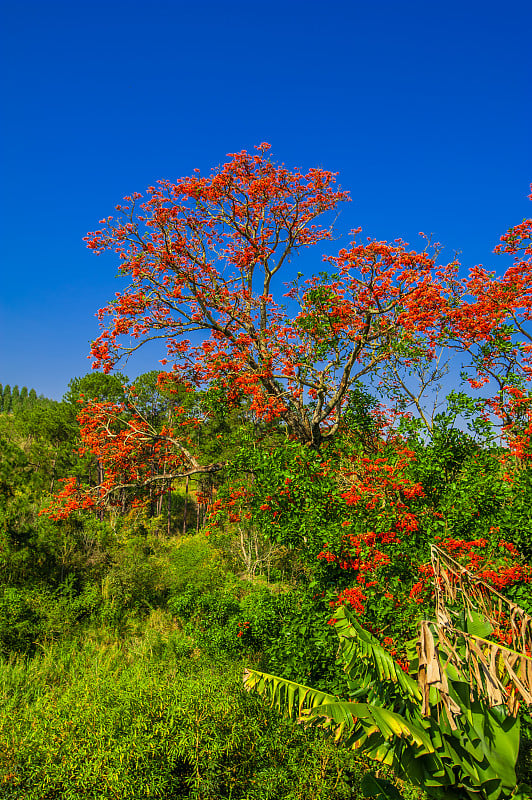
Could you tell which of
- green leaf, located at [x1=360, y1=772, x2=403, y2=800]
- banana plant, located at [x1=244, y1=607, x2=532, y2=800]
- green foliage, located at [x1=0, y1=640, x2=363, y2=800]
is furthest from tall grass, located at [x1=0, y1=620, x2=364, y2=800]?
banana plant, located at [x1=244, y1=607, x2=532, y2=800]

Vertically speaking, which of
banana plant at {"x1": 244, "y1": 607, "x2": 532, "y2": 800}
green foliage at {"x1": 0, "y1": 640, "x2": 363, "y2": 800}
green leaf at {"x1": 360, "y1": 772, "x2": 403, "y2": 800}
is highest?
banana plant at {"x1": 244, "y1": 607, "x2": 532, "y2": 800}

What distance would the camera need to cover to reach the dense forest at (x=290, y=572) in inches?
138

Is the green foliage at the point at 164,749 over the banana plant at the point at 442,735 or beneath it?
beneath

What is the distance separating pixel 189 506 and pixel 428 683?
4399 cm

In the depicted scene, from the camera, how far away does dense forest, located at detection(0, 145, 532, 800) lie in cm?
351

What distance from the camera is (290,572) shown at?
16.7m

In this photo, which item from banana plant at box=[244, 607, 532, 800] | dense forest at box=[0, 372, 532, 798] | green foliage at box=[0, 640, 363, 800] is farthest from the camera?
dense forest at box=[0, 372, 532, 798]

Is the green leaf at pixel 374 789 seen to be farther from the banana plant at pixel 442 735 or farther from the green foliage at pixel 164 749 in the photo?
the green foliage at pixel 164 749

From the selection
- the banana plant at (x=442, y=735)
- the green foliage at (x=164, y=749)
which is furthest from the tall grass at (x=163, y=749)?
the banana plant at (x=442, y=735)

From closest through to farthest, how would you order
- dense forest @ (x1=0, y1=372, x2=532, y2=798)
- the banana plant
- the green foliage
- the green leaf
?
the banana plant → the green leaf → the green foliage → dense forest @ (x1=0, y1=372, x2=532, y2=798)

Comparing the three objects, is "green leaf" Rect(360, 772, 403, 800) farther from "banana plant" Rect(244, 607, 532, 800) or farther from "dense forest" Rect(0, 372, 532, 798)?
"dense forest" Rect(0, 372, 532, 798)

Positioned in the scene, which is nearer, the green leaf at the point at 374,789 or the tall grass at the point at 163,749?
the green leaf at the point at 374,789

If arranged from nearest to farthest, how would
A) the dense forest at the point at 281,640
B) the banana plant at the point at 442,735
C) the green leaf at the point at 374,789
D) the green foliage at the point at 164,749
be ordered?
the banana plant at the point at 442,735
the green leaf at the point at 374,789
the green foliage at the point at 164,749
the dense forest at the point at 281,640

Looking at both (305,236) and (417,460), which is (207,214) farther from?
(417,460)
